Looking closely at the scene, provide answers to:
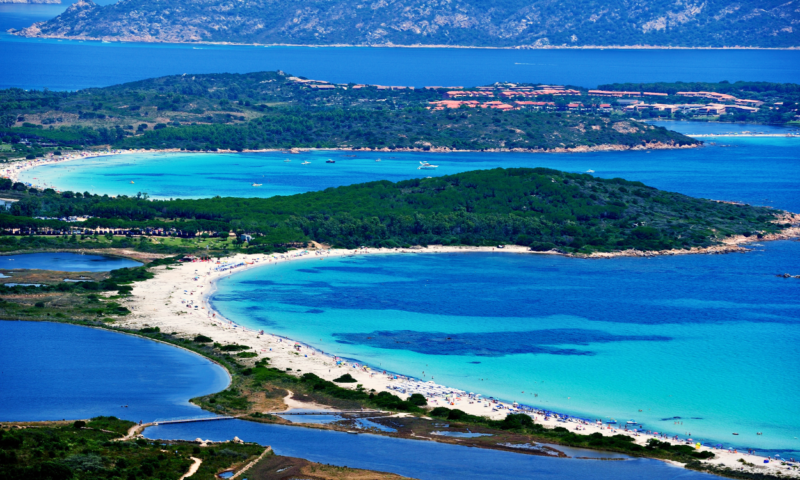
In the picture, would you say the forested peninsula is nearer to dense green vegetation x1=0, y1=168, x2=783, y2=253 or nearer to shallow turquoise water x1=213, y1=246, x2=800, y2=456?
dense green vegetation x1=0, y1=168, x2=783, y2=253

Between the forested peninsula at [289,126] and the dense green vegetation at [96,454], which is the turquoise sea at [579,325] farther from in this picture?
the forested peninsula at [289,126]

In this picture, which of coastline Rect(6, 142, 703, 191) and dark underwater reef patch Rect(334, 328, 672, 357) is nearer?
dark underwater reef patch Rect(334, 328, 672, 357)

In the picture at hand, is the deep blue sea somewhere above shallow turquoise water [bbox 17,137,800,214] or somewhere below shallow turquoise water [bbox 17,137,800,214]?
below

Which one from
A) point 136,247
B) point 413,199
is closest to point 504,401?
point 136,247

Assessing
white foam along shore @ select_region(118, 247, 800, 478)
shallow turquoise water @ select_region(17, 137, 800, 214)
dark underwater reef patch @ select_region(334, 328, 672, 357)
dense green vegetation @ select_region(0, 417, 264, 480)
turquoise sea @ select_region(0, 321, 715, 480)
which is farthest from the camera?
shallow turquoise water @ select_region(17, 137, 800, 214)

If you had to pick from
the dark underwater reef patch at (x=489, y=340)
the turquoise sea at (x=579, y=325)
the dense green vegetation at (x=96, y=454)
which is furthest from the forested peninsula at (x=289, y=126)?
the dense green vegetation at (x=96, y=454)

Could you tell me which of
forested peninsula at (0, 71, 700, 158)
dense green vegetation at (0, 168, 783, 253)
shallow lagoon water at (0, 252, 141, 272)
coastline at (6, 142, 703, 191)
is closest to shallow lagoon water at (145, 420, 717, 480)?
shallow lagoon water at (0, 252, 141, 272)
